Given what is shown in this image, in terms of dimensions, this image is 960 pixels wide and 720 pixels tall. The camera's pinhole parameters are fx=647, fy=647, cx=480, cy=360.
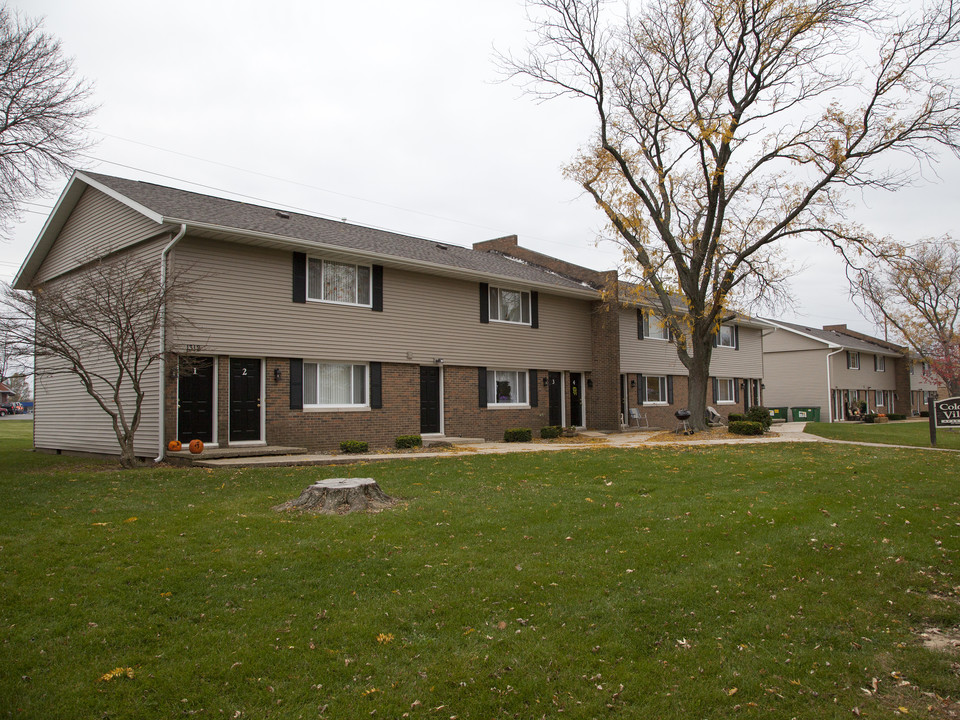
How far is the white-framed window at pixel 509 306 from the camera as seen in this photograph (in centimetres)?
2047

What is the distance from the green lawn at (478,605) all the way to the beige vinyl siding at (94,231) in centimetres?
776

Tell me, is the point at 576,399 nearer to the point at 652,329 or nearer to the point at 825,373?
the point at 652,329

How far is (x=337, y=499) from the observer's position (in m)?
8.02

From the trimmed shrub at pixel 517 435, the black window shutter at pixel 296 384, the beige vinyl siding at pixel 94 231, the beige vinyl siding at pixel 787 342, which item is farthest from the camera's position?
the beige vinyl siding at pixel 787 342

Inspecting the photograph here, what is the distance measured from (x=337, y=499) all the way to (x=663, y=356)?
20.8 m

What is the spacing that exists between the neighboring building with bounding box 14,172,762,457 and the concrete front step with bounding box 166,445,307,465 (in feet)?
1.21

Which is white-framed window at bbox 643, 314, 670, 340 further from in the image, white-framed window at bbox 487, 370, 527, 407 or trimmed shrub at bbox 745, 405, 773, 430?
white-framed window at bbox 487, 370, 527, 407

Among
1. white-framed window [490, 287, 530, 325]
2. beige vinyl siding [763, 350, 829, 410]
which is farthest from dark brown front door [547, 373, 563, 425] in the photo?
beige vinyl siding [763, 350, 829, 410]

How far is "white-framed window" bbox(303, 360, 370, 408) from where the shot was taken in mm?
15867

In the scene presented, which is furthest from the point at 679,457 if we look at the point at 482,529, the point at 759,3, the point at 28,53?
the point at 28,53

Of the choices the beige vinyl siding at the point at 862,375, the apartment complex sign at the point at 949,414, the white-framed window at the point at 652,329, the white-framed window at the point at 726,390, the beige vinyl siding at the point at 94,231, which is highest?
the beige vinyl siding at the point at 94,231

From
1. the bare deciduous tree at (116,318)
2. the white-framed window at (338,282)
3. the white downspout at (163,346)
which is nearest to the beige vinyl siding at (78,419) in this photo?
the white downspout at (163,346)

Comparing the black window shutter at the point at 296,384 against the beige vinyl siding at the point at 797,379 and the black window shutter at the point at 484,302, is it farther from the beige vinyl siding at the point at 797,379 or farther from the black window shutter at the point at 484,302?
the beige vinyl siding at the point at 797,379

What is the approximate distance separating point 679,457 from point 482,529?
286 inches
